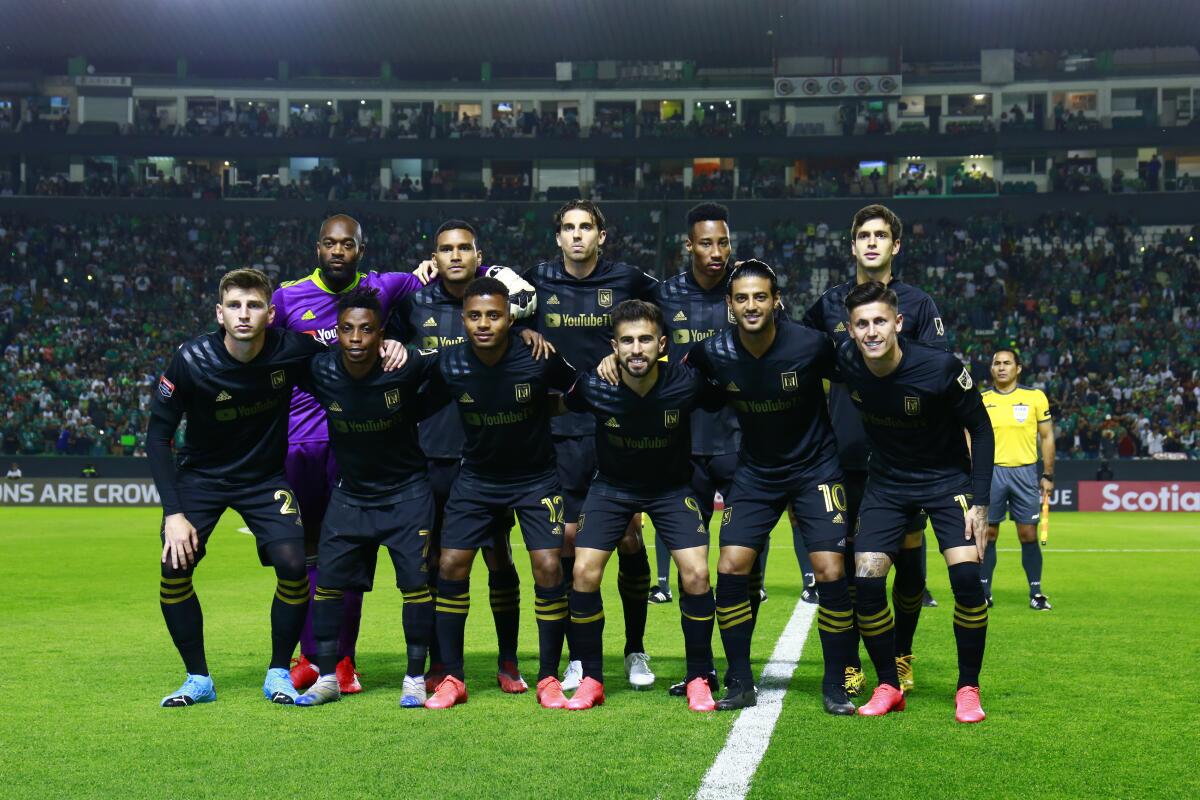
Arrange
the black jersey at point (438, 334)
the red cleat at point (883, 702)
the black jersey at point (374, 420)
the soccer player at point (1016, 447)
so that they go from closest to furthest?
the red cleat at point (883, 702)
the black jersey at point (374, 420)
the black jersey at point (438, 334)
the soccer player at point (1016, 447)

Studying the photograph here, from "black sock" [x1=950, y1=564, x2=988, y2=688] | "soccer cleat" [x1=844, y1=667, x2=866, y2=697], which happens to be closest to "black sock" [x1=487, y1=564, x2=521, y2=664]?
"soccer cleat" [x1=844, y1=667, x2=866, y2=697]

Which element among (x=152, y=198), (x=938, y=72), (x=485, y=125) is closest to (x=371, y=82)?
(x=485, y=125)

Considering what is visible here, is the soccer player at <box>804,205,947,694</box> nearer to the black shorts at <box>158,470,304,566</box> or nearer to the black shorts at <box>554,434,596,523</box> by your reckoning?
the black shorts at <box>554,434,596,523</box>

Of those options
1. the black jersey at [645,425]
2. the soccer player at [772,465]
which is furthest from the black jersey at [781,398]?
the black jersey at [645,425]

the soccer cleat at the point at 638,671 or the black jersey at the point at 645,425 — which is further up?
the black jersey at the point at 645,425

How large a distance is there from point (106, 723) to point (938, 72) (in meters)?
48.8

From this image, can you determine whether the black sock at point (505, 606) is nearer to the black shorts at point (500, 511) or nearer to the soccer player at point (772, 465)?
the black shorts at point (500, 511)

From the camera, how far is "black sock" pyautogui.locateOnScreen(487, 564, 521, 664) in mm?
7590

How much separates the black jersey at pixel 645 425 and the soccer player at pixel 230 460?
1.66 m

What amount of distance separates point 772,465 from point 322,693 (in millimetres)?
2684

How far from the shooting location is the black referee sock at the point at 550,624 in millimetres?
7098

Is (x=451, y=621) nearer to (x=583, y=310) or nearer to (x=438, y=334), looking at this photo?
(x=438, y=334)

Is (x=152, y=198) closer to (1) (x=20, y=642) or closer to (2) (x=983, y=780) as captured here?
(1) (x=20, y=642)

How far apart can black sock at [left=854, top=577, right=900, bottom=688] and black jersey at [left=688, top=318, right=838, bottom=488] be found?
2.10ft
